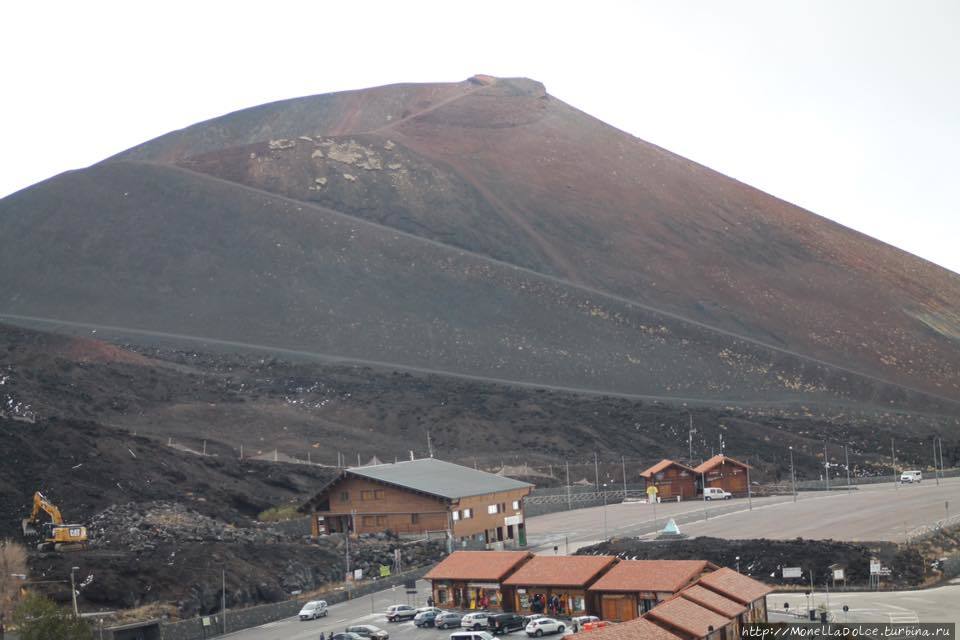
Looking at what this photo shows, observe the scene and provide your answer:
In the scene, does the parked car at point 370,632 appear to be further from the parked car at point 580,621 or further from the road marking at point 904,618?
the road marking at point 904,618

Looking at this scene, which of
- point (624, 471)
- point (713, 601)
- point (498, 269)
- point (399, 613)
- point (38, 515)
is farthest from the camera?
point (498, 269)

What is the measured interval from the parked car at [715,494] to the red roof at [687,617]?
121ft

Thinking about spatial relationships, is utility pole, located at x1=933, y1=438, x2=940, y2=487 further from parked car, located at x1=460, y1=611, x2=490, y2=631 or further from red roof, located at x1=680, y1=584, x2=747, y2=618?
parked car, located at x1=460, y1=611, x2=490, y2=631

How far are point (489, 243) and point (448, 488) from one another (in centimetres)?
8457

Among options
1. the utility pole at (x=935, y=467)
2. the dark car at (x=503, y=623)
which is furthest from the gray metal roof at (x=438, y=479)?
the utility pole at (x=935, y=467)

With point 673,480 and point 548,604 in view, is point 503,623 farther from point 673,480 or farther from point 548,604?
point 673,480

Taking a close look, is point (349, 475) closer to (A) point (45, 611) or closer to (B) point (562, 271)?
(A) point (45, 611)

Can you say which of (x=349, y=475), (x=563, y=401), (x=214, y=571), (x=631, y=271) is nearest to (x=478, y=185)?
(x=631, y=271)

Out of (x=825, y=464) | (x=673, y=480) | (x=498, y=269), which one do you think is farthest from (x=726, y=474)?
(x=498, y=269)

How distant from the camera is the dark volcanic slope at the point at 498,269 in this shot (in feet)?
351

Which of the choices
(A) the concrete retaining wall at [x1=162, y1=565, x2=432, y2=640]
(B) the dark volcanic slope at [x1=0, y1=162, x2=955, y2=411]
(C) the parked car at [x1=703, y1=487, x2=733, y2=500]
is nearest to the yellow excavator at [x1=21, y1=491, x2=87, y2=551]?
(A) the concrete retaining wall at [x1=162, y1=565, x2=432, y2=640]

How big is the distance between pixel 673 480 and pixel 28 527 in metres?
34.1

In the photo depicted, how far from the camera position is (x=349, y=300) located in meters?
113

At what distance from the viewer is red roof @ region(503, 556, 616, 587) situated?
30203 millimetres
